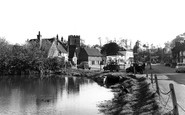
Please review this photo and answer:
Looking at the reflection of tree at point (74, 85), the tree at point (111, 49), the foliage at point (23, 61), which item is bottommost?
the reflection of tree at point (74, 85)

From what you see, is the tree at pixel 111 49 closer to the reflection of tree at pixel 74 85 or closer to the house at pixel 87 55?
the house at pixel 87 55

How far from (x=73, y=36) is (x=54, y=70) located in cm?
3642

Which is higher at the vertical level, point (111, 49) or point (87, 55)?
point (111, 49)

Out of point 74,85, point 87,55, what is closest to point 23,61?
point 74,85

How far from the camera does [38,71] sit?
61281 millimetres

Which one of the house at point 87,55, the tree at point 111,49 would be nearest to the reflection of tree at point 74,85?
the house at point 87,55

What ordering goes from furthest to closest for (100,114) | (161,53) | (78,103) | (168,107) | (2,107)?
(161,53), (78,103), (2,107), (100,114), (168,107)

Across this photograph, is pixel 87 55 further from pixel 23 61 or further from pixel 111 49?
pixel 23 61

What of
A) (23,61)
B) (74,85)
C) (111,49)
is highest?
(111,49)

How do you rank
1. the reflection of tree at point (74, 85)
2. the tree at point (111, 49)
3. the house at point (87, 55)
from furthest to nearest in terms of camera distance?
1. the tree at point (111, 49)
2. the house at point (87, 55)
3. the reflection of tree at point (74, 85)

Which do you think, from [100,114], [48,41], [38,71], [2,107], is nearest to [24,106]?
[2,107]

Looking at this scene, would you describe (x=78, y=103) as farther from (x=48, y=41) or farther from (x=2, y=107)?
(x=48, y=41)

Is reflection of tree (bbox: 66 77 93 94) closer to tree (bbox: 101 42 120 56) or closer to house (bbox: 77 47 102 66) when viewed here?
house (bbox: 77 47 102 66)

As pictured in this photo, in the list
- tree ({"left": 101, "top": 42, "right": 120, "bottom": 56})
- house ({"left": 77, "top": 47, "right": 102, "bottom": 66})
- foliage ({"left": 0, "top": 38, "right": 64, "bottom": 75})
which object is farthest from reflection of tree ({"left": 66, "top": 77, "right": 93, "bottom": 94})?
tree ({"left": 101, "top": 42, "right": 120, "bottom": 56})
